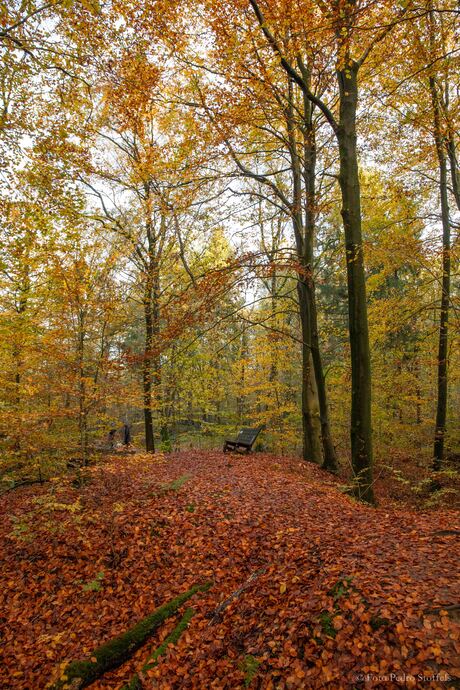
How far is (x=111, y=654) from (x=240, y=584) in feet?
5.15

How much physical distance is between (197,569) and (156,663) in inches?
51.4

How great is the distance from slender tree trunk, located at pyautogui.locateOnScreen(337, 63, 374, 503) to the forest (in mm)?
40

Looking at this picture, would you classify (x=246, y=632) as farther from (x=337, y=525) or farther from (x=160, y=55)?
(x=160, y=55)

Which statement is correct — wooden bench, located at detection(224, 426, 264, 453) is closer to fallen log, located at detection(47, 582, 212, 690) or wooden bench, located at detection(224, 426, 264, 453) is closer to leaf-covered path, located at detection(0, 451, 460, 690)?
leaf-covered path, located at detection(0, 451, 460, 690)

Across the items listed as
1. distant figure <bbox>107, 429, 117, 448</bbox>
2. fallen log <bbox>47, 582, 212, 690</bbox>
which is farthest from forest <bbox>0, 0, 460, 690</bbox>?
distant figure <bbox>107, 429, 117, 448</bbox>

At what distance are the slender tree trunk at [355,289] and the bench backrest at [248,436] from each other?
5352 millimetres

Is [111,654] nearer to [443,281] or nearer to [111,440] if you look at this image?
[443,281]

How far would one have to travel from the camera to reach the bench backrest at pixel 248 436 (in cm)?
1179

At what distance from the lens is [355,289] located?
263 inches

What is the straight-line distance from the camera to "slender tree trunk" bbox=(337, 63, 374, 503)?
653 cm

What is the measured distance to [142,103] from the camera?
7.84m

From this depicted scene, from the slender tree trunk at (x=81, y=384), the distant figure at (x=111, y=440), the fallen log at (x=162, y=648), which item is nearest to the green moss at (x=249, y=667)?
the fallen log at (x=162, y=648)

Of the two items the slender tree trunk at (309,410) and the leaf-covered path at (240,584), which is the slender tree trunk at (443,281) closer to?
the slender tree trunk at (309,410)

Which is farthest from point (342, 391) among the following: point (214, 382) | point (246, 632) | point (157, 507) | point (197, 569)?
point (246, 632)
